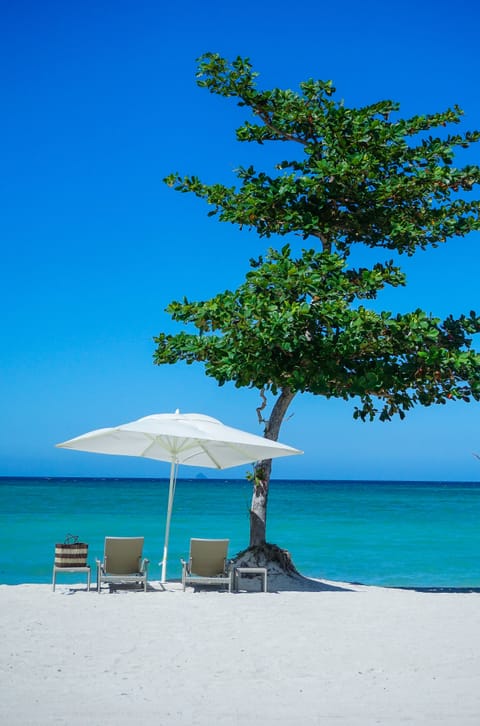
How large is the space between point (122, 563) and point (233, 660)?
13.8ft

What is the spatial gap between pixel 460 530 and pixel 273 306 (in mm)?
27129

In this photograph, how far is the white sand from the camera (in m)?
5.03

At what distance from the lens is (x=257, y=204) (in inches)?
469

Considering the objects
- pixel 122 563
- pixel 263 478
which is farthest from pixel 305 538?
pixel 122 563

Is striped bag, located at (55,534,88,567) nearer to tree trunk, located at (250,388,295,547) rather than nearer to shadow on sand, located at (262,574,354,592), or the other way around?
shadow on sand, located at (262,574,354,592)

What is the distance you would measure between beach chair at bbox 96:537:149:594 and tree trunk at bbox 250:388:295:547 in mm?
2137

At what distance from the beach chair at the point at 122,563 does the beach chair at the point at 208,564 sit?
56cm

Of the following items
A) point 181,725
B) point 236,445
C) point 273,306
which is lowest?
point 181,725

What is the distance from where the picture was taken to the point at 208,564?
34.9ft

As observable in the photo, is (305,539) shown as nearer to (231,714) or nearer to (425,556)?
(425,556)

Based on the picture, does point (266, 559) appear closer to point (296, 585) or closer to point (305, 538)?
point (296, 585)

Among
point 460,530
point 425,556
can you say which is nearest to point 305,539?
point 425,556

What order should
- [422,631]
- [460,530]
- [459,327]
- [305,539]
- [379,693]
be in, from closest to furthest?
[379,693] → [422,631] → [459,327] → [305,539] → [460,530]

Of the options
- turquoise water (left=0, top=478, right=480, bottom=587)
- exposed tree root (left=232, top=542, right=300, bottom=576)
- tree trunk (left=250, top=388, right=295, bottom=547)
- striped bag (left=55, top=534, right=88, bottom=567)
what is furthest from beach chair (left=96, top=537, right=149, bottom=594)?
turquoise water (left=0, top=478, right=480, bottom=587)
